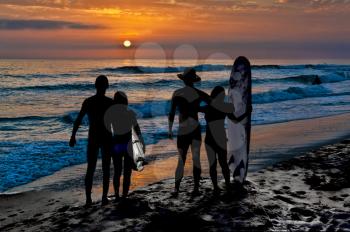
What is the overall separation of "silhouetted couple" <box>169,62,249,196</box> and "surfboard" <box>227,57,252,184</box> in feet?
1.90

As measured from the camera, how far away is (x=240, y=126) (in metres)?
8.72

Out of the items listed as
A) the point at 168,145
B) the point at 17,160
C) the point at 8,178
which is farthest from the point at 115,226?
the point at 168,145

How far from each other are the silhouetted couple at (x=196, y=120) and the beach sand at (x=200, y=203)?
59 cm

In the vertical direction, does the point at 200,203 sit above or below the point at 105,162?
below

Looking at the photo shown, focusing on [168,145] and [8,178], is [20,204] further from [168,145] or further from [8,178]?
[168,145]

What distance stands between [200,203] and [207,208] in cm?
32

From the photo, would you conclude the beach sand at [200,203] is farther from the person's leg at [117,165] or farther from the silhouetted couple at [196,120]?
the silhouetted couple at [196,120]

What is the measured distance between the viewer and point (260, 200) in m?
7.46

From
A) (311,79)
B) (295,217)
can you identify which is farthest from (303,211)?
(311,79)

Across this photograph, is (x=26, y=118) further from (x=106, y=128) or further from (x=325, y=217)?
(x=325, y=217)

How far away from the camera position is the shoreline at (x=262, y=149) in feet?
32.6

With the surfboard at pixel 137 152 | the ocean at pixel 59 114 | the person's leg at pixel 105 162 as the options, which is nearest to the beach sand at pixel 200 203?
the person's leg at pixel 105 162

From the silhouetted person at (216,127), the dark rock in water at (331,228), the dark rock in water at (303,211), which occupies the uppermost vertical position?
the silhouetted person at (216,127)

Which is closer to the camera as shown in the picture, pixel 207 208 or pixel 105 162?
pixel 207 208
